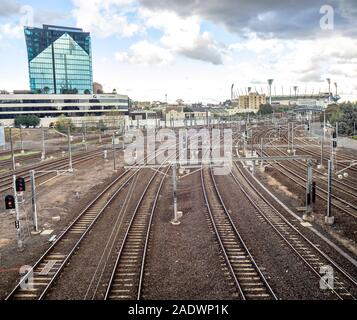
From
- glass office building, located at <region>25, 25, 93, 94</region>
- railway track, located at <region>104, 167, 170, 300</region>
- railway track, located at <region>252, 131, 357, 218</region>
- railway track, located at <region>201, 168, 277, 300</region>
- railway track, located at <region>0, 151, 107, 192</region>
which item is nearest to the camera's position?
railway track, located at <region>201, 168, 277, 300</region>

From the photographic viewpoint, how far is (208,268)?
12844 mm

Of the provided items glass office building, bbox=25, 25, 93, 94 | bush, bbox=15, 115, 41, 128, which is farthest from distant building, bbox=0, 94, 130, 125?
glass office building, bbox=25, 25, 93, 94

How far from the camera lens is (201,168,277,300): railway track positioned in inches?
434

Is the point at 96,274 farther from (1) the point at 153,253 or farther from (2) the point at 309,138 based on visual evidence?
(2) the point at 309,138

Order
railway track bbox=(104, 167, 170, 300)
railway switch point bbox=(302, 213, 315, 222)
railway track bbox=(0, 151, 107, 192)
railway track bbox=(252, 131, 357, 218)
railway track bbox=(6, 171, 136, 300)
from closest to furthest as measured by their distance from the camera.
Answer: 1. railway track bbox=(104, 167, 170, 300)
2. railway track bbox=(6, 171, 136, 300)
3. railway switch point bbox=(302, 213, 315, 222)
4. railway track bbox=(252, 131, 357, 218)
5. railway track bbox=(0, 151, 107, 192)

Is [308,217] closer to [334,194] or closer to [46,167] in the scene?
[334,194]

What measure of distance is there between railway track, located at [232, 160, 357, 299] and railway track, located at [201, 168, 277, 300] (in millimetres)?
2002

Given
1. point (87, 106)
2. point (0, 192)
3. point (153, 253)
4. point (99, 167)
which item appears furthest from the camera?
point (87, 106)

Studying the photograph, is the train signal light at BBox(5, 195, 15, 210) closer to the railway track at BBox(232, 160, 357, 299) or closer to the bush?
the railway track at BBox(232, 160, 357, 299)

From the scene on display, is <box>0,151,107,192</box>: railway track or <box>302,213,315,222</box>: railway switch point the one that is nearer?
<box>302,213,315,222</box>: railway switch point

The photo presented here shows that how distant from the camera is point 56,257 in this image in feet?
46.7

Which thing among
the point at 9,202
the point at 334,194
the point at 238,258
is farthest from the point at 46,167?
the point at 238,258
